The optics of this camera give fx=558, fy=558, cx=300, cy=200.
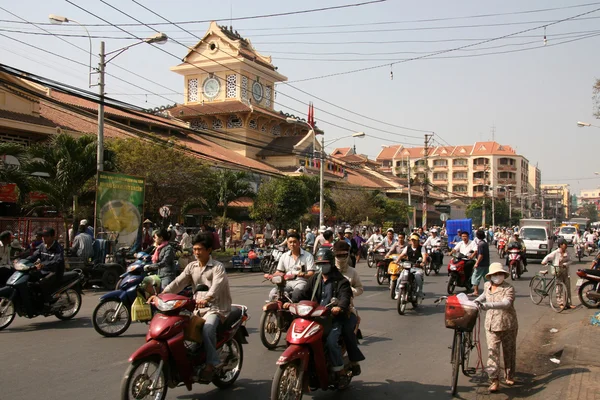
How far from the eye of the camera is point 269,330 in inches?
330

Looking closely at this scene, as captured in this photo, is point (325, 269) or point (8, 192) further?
point (8, 192)

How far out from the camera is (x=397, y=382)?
22.0ft

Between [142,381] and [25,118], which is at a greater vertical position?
[25,118]

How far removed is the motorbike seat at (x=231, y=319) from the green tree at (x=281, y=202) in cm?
2534

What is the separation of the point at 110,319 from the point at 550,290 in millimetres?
10047

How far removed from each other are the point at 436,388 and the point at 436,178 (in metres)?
116

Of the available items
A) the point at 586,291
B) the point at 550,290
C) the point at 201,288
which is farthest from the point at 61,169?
the point at 586,291

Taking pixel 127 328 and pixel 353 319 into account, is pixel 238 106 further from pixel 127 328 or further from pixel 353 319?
pixel 353 319

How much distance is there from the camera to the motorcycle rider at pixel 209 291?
5.59m

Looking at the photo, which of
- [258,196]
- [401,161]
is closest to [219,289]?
[258,196]

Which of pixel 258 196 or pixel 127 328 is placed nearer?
pixel 127 328

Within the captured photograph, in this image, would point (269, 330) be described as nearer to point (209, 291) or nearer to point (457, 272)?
point (209, 291)

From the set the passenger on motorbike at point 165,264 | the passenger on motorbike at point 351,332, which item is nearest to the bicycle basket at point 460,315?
the passenger on motorbike at point 351,332

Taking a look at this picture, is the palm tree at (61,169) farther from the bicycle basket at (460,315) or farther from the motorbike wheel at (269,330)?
the bicycle basket at (460,315)
